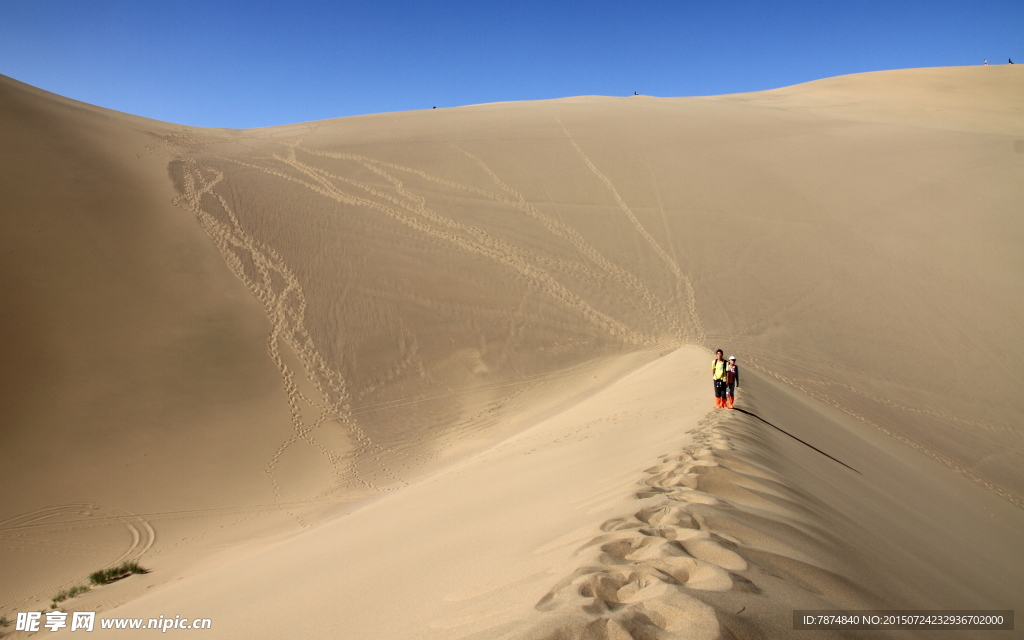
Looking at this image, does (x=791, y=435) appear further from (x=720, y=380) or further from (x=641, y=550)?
(x=641, y=550)

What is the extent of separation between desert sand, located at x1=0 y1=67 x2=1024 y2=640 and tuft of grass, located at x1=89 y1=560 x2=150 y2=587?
19cm

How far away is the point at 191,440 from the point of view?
10.5 meters

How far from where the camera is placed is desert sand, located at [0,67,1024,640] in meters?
3.34

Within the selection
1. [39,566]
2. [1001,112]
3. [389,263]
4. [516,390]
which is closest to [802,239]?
[516,390]

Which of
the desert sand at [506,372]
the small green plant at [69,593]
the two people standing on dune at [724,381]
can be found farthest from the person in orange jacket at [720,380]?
the small green plant at [69,593]

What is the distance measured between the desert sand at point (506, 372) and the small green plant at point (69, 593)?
0.22 metres

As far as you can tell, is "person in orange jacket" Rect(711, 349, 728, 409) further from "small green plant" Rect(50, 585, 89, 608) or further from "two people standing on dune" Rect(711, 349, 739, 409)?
"small green plant" Rect(50, 585, 89, 608)

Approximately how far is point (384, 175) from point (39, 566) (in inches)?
588

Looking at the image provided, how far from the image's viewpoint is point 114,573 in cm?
740

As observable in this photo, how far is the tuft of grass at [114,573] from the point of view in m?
7.21

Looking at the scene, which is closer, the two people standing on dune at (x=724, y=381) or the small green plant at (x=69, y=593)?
the small green plant at (x=69, y=593)

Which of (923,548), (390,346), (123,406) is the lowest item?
(923,548)

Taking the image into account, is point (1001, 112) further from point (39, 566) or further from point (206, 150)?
point (39, 566)

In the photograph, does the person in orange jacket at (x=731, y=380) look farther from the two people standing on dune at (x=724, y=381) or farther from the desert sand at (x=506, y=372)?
the desert sand at (x=506, y=372)
